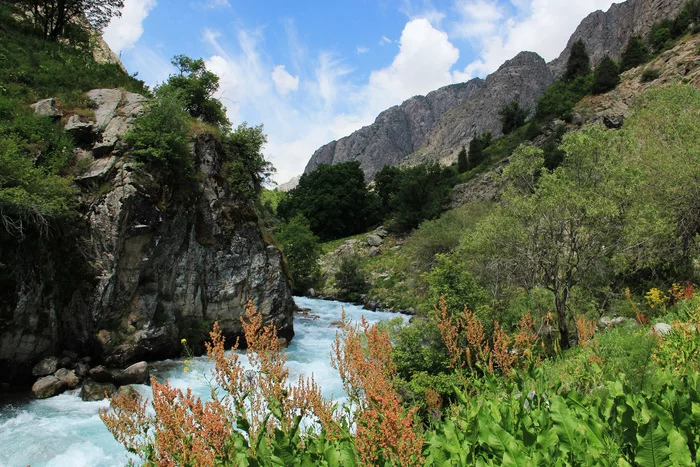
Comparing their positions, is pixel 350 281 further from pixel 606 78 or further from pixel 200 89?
pixel 606 78

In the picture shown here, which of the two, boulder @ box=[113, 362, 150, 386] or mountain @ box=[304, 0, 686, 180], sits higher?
mountain @ box=[304, 0, 686, 180]

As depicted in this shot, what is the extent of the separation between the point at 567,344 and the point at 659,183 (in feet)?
22.3

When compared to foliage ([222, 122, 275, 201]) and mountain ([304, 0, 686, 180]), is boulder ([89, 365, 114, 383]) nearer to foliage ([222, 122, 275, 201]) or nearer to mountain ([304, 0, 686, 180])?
foliage ([222, 122, 275, 201])

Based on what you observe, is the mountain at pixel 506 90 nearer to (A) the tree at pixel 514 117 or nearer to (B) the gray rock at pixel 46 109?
(A) the tree at pixel 514 117

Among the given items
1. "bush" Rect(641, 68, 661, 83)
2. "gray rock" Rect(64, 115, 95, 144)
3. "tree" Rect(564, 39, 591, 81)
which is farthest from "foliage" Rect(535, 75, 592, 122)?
"gray rock" Rect(64, 115, 95, 144)

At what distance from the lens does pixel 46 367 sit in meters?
13.4

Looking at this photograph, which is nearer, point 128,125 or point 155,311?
point 155,311

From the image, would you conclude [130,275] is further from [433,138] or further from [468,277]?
[433,138]

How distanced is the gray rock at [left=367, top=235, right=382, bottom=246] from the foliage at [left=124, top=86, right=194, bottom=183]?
29.1m

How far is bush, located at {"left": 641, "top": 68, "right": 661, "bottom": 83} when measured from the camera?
42500 mm

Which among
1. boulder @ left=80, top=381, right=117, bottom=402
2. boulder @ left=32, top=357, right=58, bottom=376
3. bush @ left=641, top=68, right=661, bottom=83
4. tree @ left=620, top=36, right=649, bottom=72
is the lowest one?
boulder @ left=80, top=381, right=117, bottom=402

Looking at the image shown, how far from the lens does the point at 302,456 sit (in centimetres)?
328

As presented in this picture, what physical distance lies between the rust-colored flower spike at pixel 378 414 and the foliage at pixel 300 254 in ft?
114

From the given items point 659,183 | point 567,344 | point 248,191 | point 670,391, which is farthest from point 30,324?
point 659,183
